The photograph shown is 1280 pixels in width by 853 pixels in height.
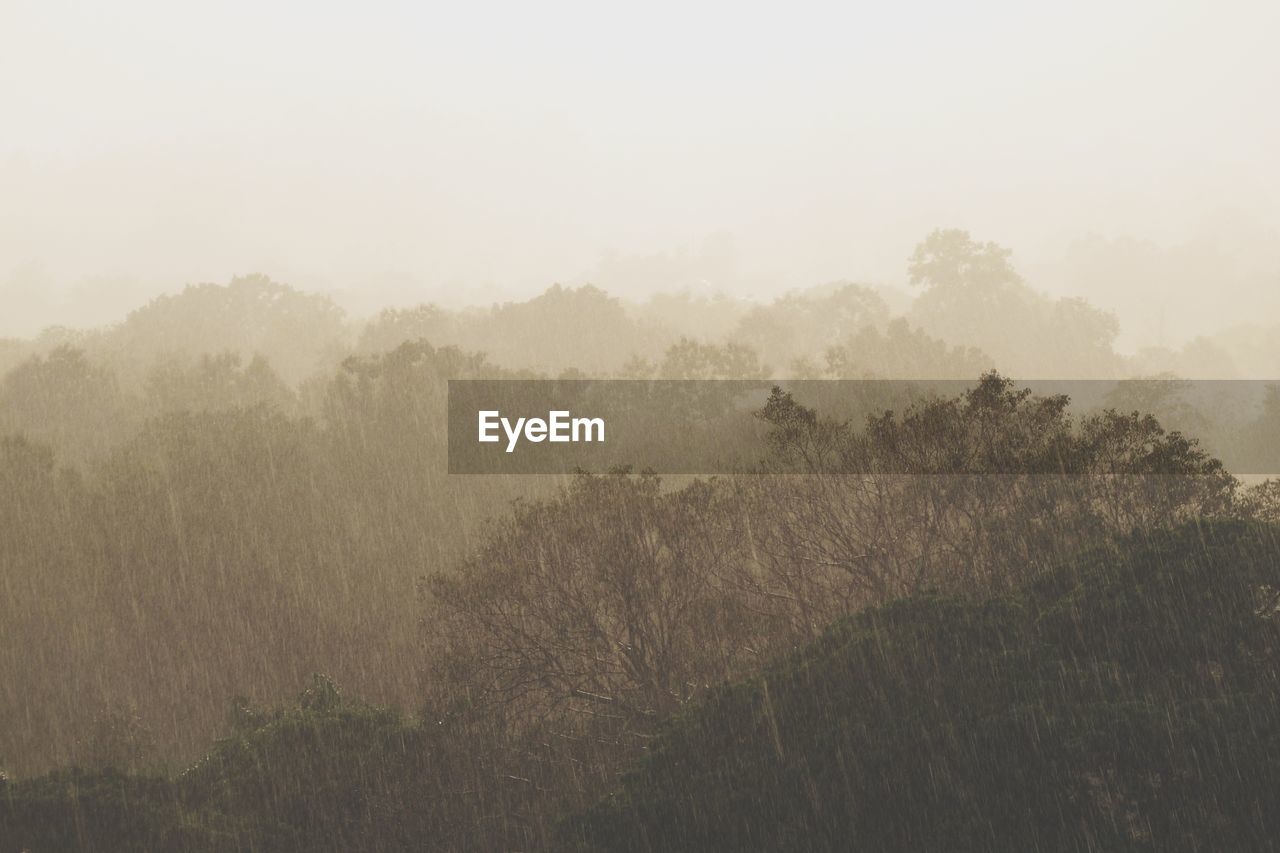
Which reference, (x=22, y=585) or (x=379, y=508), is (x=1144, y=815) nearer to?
(x=379, y=508)

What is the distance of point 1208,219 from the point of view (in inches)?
6816

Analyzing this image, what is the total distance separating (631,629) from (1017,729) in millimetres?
11534

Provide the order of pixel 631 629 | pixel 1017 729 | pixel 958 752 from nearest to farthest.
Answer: pixel 1017 729, pixel 958 752, pixel 631 629

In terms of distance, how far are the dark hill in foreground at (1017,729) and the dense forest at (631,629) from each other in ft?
0.17

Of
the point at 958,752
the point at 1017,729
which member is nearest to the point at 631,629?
the point at 958,752

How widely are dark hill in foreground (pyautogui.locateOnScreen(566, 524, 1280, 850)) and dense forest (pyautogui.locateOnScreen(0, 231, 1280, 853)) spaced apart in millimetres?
51

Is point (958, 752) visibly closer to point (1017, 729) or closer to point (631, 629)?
point (1017, 729)

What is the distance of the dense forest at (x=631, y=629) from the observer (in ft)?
43.9

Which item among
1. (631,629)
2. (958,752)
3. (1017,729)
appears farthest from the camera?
(631,629)

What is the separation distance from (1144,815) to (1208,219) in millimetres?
190427

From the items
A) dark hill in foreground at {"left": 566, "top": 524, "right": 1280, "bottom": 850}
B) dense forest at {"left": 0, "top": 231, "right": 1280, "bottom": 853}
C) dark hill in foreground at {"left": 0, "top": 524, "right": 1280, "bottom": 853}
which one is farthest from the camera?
dense forest at {"left": 0, "top": 231, "right": 1280, "bottom": 853}

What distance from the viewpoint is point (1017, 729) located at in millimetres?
13359

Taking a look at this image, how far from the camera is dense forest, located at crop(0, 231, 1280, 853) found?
13.4 metres

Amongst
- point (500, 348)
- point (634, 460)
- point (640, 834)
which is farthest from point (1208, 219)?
point (640, 834)
